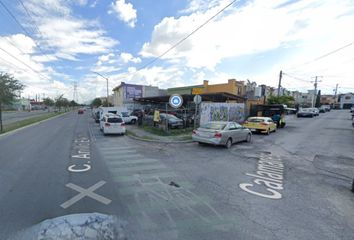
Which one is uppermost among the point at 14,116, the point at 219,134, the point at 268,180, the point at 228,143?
the point at 219,134

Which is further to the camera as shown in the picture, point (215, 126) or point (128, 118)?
point (128, 118)

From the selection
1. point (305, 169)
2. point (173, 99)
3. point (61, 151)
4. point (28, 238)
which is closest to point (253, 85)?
point (173, 99)

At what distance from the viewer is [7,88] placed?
15.4 metres

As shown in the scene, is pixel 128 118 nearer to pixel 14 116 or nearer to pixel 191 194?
pixel 191 194

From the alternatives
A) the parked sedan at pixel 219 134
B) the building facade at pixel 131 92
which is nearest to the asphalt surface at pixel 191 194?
the parked sedan at pixel 219 134

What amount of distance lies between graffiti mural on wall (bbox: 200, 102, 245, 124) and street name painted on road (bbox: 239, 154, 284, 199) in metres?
9.04

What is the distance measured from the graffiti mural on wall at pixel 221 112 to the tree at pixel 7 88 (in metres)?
16.4

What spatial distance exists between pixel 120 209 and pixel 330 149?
440 inches

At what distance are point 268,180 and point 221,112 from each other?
12382mm

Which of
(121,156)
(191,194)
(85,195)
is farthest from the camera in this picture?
(121,156)

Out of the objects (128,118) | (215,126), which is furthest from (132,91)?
(215,126)

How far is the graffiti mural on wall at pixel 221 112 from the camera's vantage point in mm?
16422

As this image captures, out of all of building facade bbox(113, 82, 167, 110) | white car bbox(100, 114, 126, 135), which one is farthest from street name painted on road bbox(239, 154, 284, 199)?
building facade bbox(113, 82, 167, 110)

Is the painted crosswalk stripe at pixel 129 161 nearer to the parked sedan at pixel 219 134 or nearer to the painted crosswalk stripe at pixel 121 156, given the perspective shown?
the painted crosswalk stripe at pixel 121 156
